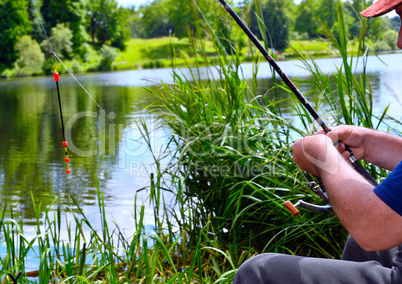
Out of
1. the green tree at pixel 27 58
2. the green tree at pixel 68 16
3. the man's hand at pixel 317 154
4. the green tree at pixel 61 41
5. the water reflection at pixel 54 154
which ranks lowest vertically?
the water reflection at pixel 54 154

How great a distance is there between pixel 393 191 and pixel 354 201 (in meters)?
0.12

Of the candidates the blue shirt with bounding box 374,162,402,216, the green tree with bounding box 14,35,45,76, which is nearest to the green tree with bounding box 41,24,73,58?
the green tree with bounding box 14,35,45,76

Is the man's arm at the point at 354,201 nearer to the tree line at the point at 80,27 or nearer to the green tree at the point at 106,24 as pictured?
the tree line at the point at 80,27

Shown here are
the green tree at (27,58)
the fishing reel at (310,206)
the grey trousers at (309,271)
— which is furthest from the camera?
the green tree at (27,58)

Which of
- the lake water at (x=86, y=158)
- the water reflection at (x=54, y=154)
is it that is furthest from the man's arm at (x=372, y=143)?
the water reflection at (x=54, y=154)

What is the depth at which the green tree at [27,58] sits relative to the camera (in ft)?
127

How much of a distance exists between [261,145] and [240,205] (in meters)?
0.36

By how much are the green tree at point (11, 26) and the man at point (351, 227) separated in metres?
42.5

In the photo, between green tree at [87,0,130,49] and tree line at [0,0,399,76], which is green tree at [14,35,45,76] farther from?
green tree at [87,0,130,49]

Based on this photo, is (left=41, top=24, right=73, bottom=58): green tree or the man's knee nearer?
the man's knee

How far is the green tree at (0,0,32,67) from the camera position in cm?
4066

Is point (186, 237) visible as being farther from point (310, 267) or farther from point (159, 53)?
point (159, 53)

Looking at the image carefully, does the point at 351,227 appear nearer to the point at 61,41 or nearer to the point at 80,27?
the point at 61,41

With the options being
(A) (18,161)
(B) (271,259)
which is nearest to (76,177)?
(A) (18,161)
